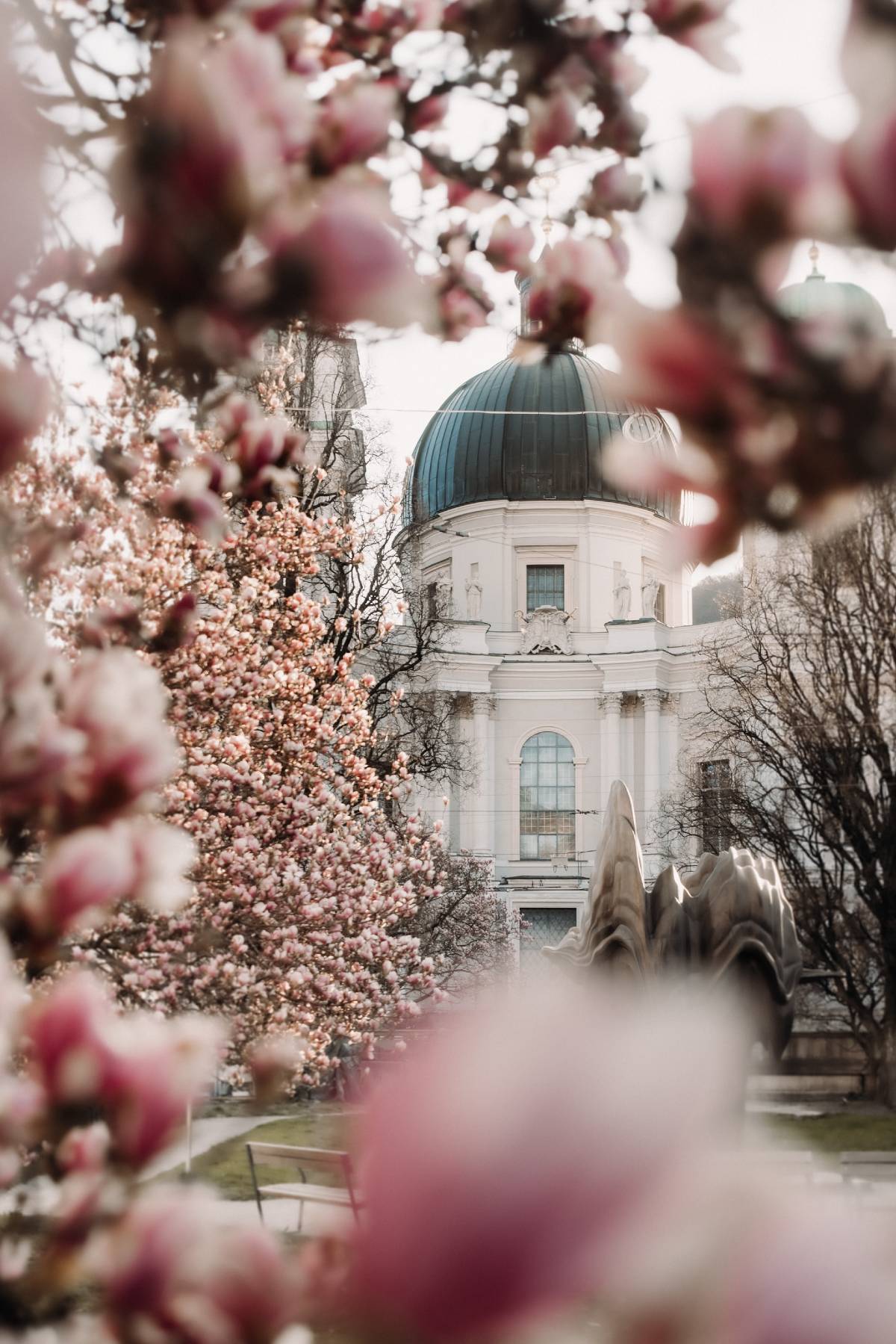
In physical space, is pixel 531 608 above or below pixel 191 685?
above

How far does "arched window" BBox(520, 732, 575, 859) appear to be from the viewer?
39.3m

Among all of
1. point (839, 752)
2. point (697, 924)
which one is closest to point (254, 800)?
point (697, 924)

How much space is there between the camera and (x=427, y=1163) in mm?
474

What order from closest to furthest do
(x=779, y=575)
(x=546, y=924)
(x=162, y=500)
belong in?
(x=162, y=500) < (x=779, y=575) < (x=546, y=924)

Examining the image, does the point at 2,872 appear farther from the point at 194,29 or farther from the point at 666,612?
the point at 666,612

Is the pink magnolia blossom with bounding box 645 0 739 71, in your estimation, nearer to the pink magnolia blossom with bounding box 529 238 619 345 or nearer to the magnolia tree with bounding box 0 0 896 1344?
the magnolia tree with bounding box 0 0 896 1344

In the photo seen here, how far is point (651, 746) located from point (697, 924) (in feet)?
98.3

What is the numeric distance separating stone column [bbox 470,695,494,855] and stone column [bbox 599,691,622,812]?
3.28m

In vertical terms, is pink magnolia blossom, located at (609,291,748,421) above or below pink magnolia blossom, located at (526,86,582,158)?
below

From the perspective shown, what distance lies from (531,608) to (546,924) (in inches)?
382

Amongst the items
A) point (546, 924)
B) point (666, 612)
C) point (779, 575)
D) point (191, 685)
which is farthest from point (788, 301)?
point (666, 612)

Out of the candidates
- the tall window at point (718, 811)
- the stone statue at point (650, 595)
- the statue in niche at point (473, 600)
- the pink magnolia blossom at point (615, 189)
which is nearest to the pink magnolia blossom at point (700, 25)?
the pink magnolia blossom at point (615, 189)

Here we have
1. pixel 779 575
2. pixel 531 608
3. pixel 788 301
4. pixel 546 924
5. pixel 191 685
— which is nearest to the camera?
pixel 788 301

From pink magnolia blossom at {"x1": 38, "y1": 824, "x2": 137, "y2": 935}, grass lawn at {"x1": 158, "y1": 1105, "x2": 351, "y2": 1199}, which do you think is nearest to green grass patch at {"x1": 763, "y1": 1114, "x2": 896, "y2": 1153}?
grass lawn at {"x1": 158, "y1": 1105, "x2": 351, "y2": 1199}
